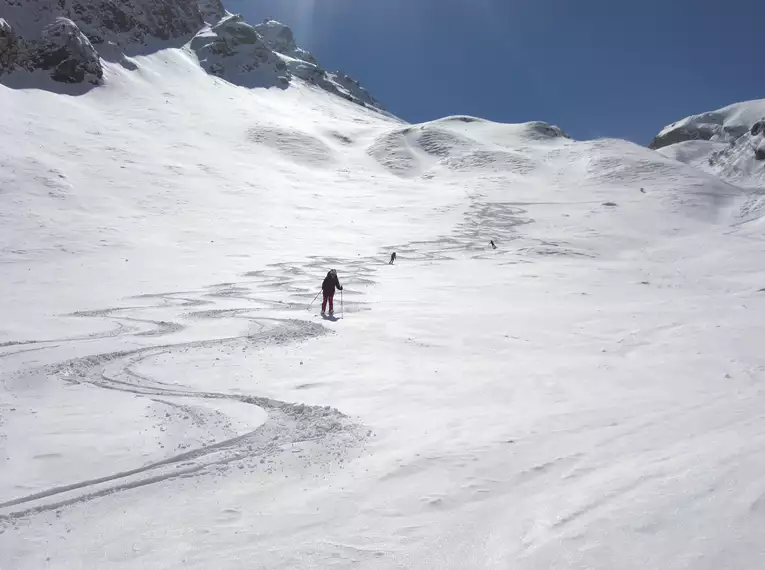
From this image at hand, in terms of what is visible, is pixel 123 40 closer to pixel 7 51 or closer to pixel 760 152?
pixel 7 51

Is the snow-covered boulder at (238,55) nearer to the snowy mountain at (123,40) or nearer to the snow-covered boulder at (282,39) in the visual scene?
the snowy mountain at (123,40)

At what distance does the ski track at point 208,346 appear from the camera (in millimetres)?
4902

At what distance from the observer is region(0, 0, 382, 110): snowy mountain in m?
58.9

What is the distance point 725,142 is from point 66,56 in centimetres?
13592

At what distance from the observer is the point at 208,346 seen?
33.3 ft

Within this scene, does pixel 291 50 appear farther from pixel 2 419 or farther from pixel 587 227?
pixel 2 419

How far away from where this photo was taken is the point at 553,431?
5.93 meters

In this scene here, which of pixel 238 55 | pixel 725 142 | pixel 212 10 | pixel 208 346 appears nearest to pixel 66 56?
pixel 238 55

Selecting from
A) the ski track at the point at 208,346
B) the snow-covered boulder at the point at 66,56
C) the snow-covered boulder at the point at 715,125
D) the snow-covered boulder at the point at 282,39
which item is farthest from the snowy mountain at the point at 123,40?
the snow-covered boulder at the point at 715,125

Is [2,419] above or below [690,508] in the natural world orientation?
below

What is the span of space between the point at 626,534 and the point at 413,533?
5.59 ft

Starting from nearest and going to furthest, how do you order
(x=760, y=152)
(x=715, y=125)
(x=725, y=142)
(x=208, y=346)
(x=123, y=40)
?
1. (x=208, y=346)
2. (x=760, y=152)
3. (x=123, y=40)
4. (x=725, y=142)
5. (x=715, y=125)

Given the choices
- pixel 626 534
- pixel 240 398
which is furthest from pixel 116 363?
pixel 626 534

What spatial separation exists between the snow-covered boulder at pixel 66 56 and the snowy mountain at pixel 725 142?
268 feet
